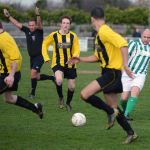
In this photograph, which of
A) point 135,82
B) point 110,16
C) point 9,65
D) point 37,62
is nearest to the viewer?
point 9,65

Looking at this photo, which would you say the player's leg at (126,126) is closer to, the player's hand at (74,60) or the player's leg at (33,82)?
the player's hand at (74,60)

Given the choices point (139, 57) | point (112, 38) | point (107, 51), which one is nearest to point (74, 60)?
point (107, 51)

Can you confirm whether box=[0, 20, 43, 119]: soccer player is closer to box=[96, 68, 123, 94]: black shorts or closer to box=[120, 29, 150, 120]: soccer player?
box=[96, 68, 123, 94]: black shorts

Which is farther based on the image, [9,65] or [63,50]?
[63,50]

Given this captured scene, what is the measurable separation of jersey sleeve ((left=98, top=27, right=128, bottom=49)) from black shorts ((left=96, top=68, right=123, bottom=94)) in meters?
0.44

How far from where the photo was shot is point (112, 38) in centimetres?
394

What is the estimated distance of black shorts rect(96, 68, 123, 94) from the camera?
4.14 metres

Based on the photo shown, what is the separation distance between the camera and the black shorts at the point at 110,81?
13.6ft

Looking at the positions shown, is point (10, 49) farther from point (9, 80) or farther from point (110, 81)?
point (110, 81)

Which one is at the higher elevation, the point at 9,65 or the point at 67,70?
the point at 9,65

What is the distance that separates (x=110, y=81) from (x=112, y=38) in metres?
0.62

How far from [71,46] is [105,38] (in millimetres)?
2822

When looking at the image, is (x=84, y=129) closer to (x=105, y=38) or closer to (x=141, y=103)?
(x=105, y=38)

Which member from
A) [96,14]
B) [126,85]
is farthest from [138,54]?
[96,14]
